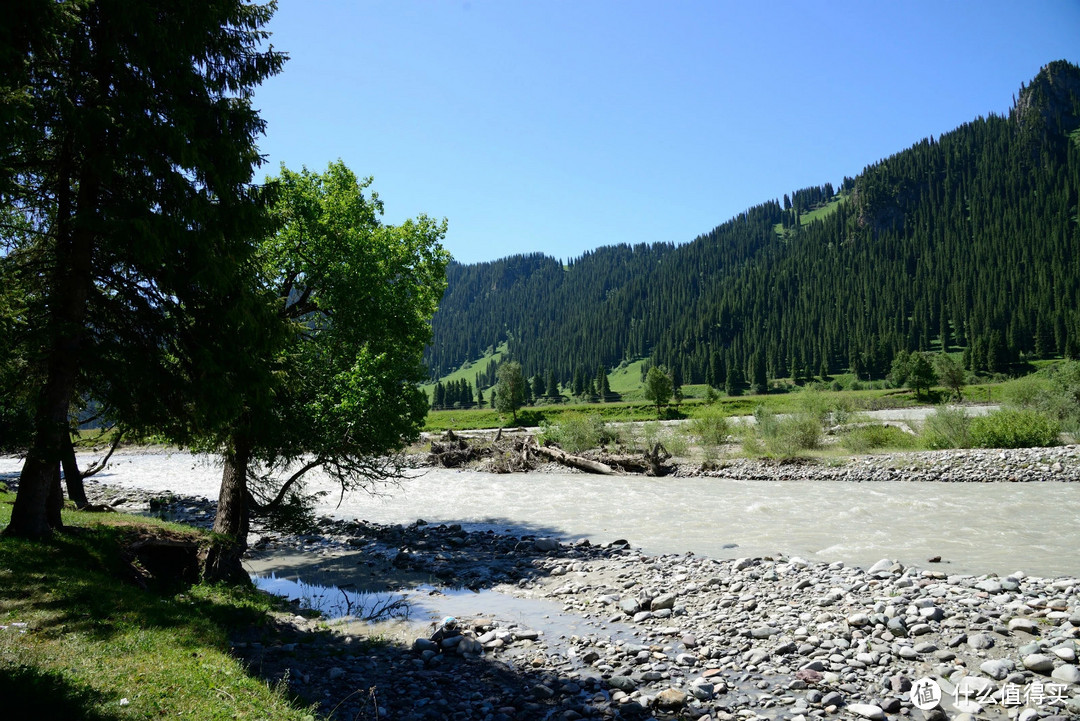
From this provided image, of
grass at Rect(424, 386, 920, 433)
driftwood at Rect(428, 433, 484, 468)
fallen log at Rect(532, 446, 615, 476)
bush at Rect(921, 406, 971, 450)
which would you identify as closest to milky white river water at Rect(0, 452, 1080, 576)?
fallen log at Rect(532, 446, 615, 476)

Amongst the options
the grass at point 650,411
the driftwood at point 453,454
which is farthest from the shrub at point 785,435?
the grass at point 650,411

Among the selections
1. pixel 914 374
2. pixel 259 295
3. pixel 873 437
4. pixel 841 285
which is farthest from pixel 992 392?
pixel 841 285

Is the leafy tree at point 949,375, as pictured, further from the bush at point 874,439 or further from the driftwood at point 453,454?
the driftwood at point 453,454

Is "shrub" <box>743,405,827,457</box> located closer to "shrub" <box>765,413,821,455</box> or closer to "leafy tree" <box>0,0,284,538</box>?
"shrub" <box>765,413,821,455</box>

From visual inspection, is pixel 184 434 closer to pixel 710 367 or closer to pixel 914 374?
pixel 914 374

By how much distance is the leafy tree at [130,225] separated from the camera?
28.4 ft

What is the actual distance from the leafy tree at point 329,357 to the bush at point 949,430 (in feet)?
Result: 104

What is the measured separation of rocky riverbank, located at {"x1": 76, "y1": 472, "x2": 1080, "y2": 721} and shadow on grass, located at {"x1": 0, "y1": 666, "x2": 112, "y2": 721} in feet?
7.61

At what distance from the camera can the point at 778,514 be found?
66.0 feet

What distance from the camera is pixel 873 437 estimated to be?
35906mm

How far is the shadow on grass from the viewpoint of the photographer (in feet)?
14.9

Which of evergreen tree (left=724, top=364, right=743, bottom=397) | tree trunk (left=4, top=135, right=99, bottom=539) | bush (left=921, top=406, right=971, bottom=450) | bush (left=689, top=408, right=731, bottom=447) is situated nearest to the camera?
tree trunk (left=4, top=135, right=99, bottom=539)

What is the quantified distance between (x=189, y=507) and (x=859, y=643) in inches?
1059

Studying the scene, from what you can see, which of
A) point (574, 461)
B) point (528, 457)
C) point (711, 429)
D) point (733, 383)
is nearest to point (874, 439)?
point (711, 429)
